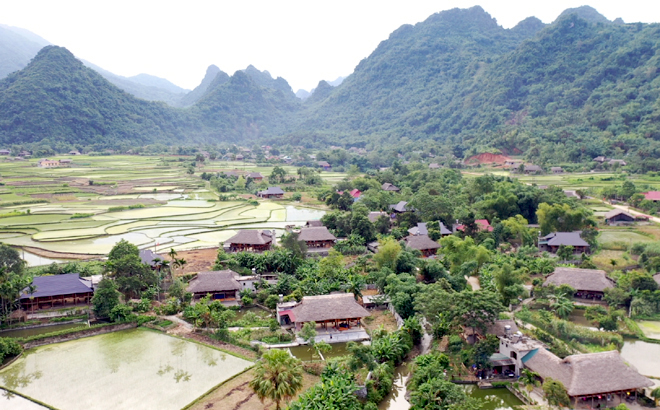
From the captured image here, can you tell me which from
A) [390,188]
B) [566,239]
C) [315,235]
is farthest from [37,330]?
[390,188]

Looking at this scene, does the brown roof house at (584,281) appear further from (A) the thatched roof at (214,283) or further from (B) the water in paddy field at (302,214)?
(B) the water in paddy field at (302,214)

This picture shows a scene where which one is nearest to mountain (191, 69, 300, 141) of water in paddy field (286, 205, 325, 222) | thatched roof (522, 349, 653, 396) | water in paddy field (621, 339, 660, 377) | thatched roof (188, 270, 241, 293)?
water in paddy field (286, 205, 325, 222)

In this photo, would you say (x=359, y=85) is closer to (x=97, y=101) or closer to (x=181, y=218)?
(x=97, y=101)

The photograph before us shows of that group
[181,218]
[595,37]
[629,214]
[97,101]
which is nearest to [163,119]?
[97,101]

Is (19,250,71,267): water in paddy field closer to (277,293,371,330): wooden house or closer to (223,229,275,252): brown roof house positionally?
(223,229,275,252): brown roof house

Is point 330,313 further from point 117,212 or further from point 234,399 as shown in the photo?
point 117,212
